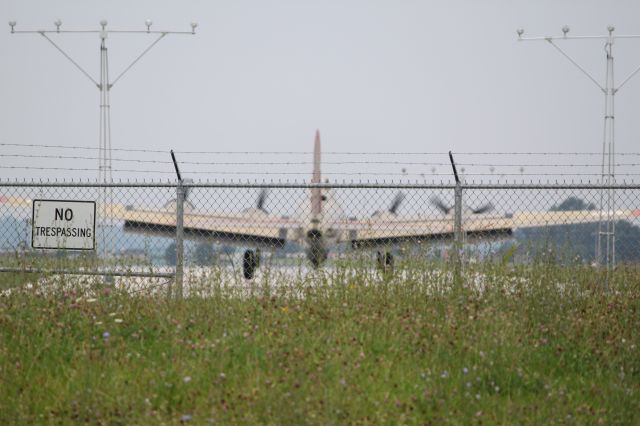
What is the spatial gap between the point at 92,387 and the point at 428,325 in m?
3.41

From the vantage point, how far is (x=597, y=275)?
12102mm

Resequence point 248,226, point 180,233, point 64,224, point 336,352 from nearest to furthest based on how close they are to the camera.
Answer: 1. point 336,352
2. point 64,224
3. point 180,233
4. point 248,226

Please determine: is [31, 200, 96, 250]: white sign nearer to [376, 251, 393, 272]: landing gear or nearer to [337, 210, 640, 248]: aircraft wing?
[337, 210, 640, 248]: aircraft wing

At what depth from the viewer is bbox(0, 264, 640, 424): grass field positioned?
23.6 feet

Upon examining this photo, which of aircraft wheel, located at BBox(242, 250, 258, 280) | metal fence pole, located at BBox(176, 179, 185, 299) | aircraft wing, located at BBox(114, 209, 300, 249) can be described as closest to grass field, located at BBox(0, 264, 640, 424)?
aircraft wheel, located at BBox(242, 250, 258, 280)

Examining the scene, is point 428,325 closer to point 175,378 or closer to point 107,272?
point 175,378

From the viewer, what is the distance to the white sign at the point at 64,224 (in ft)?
43.2

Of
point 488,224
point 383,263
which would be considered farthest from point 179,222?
point 488,224

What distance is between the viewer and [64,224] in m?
13.3

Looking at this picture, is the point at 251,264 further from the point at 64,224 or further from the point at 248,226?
the point at 248,226

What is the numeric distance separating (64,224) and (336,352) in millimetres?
6417

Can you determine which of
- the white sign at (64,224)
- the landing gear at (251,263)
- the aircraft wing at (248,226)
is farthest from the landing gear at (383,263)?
the aircraft wing at (248,226)

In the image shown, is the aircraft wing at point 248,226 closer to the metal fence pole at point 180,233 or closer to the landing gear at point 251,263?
A: the metal fence pole at point 180,233

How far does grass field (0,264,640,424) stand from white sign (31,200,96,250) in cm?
171
